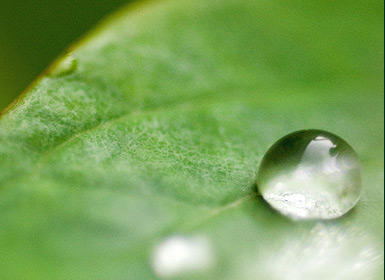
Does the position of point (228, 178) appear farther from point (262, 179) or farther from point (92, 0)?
point (92, 0)

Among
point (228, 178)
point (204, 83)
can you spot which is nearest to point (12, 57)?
point (204, 83)

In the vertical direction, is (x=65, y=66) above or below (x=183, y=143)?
above

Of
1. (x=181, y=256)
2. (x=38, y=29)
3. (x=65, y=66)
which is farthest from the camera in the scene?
(x=38, y=29)

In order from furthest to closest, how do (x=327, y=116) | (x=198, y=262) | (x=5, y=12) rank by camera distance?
(x=5, y=12)
(x=327, y=116)
(x=198, y=262)

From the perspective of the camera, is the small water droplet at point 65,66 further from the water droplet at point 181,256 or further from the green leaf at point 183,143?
the water droplet at point 181,256

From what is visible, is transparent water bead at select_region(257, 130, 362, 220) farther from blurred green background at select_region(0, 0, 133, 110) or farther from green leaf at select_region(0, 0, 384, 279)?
blurred green background at select_region(0, 0, 133, 110)

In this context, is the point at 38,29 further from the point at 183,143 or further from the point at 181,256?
the point at 181,256

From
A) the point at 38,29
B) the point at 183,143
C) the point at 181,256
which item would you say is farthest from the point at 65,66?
the point at 38,29
